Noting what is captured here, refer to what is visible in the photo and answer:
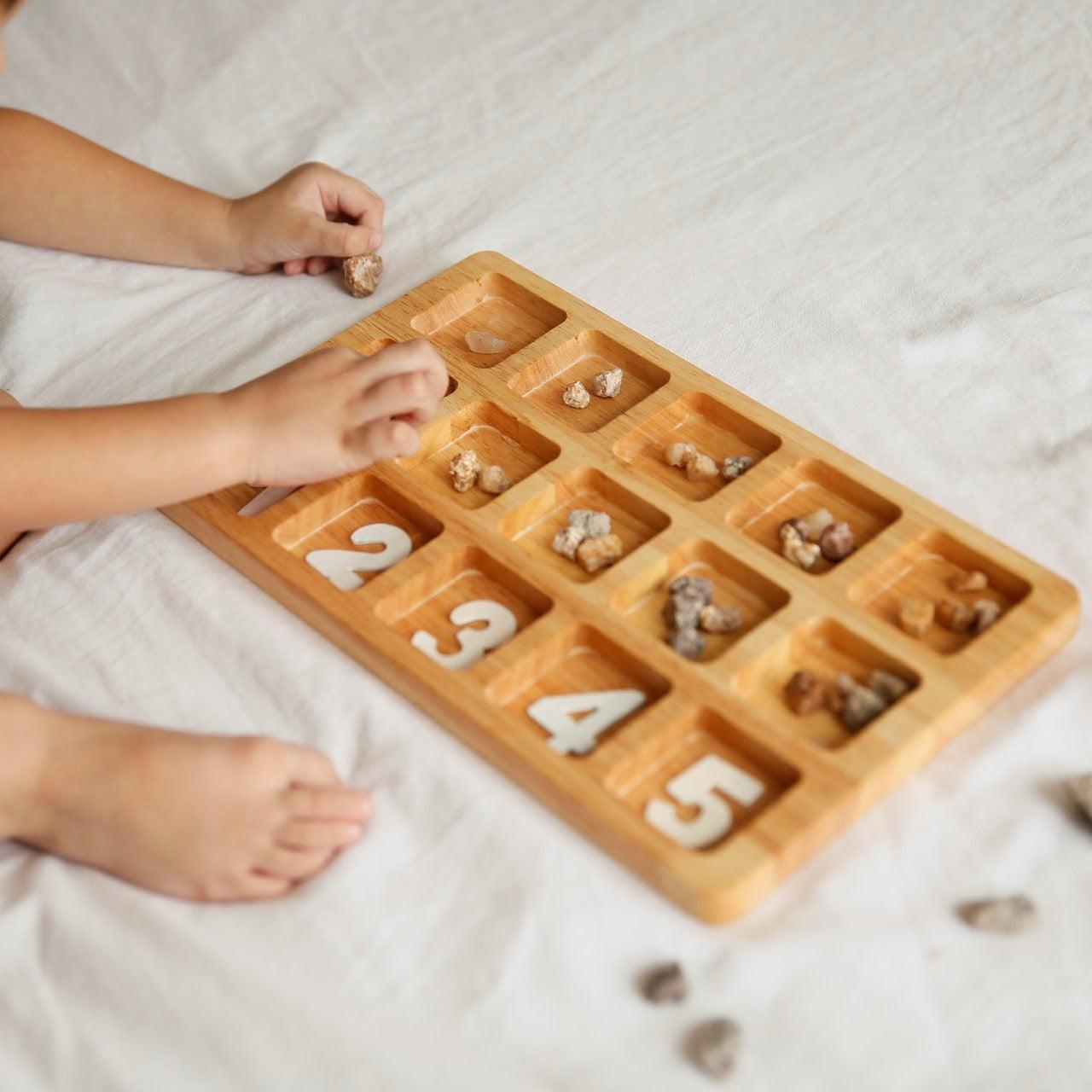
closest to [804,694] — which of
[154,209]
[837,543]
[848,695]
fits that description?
[848,695]

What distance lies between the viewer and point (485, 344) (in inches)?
42.6

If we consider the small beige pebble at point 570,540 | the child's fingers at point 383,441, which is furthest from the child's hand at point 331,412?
the small beige pebble at point 570,540

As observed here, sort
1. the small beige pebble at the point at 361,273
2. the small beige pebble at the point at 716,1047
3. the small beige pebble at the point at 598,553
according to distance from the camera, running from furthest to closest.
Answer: the small beige pebble at the point at 361,273 < the small beige pebble at the point at 598,553 < the small beige pebble at the point at 716,1047

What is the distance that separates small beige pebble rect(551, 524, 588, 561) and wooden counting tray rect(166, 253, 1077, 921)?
0.04 feet

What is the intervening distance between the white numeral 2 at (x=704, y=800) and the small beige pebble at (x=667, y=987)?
0.24ft

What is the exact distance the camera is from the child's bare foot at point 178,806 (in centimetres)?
77

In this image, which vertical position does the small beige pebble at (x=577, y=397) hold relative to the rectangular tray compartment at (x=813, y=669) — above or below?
above

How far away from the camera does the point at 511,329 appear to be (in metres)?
1.11

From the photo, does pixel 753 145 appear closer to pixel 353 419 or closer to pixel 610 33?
pixel 610 33

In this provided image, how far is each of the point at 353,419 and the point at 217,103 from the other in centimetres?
60

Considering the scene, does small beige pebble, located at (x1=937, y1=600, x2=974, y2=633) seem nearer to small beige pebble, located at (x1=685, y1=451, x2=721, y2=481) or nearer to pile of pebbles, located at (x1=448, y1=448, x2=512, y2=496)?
small beige pebble, located at (x1=685, y1=451, x2=721, y2=481)

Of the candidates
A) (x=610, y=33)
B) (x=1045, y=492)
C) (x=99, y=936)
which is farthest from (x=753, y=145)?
(x=99, y=936)

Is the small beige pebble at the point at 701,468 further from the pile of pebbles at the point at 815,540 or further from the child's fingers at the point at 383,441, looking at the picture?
the child's fingers at the point at 383,441

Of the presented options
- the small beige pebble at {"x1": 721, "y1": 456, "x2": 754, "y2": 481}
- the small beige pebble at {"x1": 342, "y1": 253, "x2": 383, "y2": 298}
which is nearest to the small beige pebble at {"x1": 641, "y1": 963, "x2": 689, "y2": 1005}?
the small beige pebble at {"x1": 721, "y1": 456, "x2": 754, "y2": 481}
